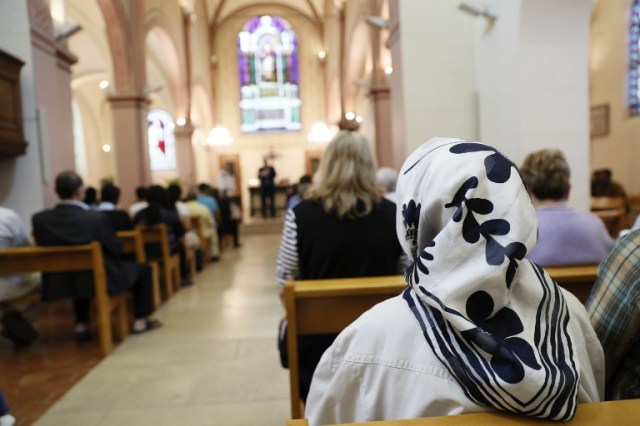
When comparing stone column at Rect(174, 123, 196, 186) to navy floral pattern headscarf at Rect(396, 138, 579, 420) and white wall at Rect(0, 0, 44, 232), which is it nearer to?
white wall at Rect(0, 0, 44, 232)

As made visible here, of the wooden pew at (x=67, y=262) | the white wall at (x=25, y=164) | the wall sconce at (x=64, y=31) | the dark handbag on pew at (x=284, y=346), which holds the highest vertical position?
the wall sconce at (x=64, y=31)

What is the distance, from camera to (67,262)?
12.4ft

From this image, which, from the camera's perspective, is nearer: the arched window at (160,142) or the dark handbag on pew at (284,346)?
the dark handbag on pew at (284,346)

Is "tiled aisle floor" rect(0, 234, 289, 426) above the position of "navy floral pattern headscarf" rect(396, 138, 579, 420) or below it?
below

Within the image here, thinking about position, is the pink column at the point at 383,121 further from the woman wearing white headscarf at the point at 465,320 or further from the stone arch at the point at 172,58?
the woman wearing white headscarf at the point at 465,320

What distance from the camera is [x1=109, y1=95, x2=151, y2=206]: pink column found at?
898cm

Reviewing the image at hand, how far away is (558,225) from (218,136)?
15648mm

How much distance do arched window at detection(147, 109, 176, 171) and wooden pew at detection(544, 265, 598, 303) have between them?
17948 mm

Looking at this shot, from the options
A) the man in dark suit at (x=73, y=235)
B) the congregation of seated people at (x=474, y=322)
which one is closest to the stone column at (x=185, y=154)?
the man in dark suit at (x=73, y=235)

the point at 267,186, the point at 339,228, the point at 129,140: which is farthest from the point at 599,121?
the point at 339,228

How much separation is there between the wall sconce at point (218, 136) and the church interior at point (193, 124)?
11.9 ft

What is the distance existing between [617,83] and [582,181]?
20.2 ft

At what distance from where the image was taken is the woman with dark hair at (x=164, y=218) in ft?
18.3

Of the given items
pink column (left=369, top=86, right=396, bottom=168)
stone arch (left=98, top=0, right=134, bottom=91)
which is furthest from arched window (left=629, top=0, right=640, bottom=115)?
stone arch (left=98, top=0, right=134, bottom=91)
